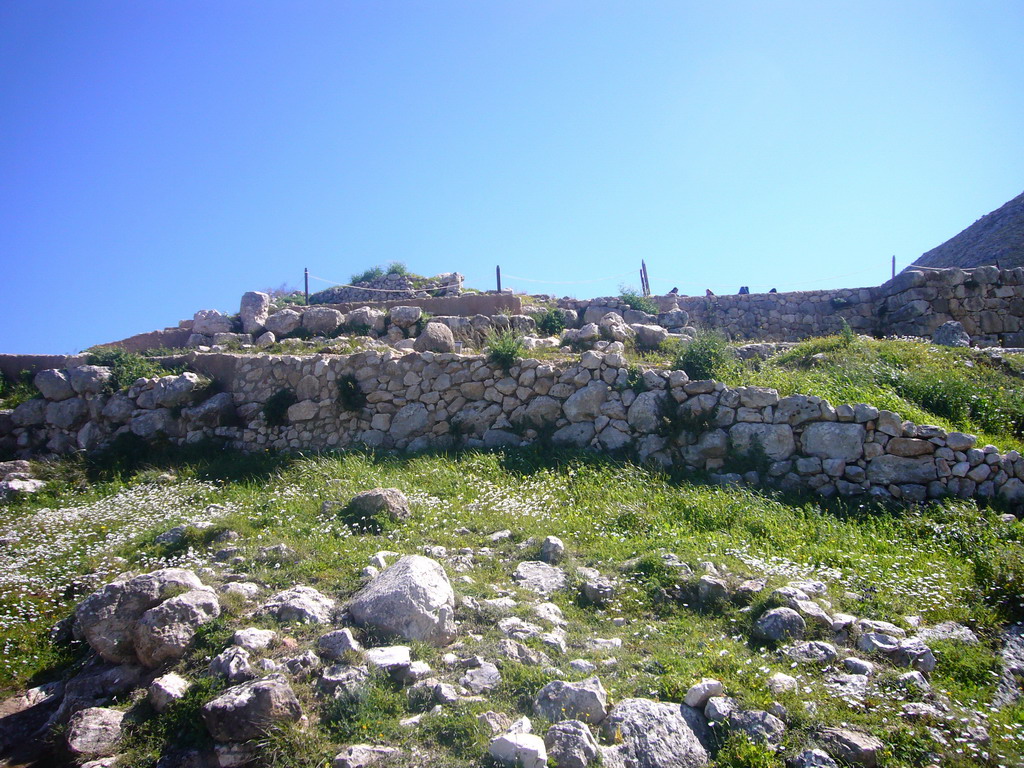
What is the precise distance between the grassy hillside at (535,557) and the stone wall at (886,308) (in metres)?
7.33

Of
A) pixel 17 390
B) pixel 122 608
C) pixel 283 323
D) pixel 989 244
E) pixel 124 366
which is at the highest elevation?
pixel 989 244

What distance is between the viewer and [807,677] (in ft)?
15.4

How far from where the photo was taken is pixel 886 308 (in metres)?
15.8

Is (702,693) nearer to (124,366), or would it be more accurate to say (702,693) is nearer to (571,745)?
(571,745)

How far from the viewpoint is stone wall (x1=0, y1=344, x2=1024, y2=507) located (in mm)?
7820

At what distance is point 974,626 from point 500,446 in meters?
5.77

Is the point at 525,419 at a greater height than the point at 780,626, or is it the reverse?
the point at 525,419

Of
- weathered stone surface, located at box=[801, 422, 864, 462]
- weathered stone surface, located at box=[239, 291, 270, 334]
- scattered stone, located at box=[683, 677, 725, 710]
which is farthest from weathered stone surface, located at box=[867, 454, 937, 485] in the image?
weathered stone surface, located at box=[239, 291, 270, 334]

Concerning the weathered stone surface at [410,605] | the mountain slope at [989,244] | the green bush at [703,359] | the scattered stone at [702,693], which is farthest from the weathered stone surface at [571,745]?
the mountain slope at [989,244]

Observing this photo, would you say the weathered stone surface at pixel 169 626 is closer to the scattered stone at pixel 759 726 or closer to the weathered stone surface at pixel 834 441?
the scattered stone at pixel 759 726

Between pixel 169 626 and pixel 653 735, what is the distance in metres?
3.52

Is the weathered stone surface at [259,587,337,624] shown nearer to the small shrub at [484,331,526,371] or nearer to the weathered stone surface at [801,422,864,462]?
the small shrub at [484,331,526,371]

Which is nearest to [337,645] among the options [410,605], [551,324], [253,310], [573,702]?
[410,605]

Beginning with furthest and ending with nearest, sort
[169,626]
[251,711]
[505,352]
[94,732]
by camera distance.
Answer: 1. [505,352]
2. [169,626]
3. [94,732]
4. [251,711]
